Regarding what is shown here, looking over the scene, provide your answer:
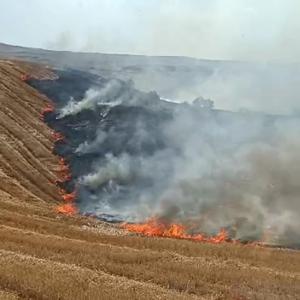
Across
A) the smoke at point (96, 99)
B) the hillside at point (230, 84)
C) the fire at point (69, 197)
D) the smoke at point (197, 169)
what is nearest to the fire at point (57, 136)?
the smoke at point (197, 169)

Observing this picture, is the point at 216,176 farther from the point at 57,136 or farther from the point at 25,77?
the point at 25,77

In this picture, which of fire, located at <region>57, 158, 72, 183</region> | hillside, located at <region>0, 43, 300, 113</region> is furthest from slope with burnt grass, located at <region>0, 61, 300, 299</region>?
hillside, located at <region>0, 43, 300, 113</region>

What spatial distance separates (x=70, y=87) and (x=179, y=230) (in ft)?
181

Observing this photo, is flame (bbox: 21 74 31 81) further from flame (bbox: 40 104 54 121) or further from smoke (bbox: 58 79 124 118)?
flame (bbox: 40 104 54 121)

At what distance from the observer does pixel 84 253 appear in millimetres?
27516

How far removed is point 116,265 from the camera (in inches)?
1016

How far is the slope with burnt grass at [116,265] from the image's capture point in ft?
62.7

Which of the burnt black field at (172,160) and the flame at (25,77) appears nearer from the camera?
the burnt black field at (172,160)

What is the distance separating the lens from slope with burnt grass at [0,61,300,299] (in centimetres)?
1911

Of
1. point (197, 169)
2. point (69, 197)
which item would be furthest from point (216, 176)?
point (69, 197)

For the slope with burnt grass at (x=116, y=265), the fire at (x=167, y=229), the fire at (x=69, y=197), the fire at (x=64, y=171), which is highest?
the fire at (x=64, y=171)

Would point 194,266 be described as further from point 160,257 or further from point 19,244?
point 19,244

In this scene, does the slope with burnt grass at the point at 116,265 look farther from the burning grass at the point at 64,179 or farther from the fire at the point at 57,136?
the fire at the point at 57,136

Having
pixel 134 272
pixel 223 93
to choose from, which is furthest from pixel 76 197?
pixel 223 93
